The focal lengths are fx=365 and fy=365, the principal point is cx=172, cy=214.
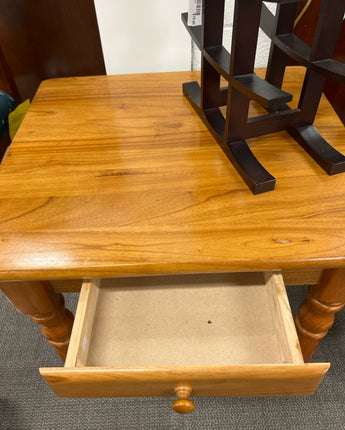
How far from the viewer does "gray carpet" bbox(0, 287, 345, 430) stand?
867 millimetres

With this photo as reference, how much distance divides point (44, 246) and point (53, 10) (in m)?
0.66

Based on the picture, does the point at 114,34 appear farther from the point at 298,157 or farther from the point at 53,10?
the point at 298,157

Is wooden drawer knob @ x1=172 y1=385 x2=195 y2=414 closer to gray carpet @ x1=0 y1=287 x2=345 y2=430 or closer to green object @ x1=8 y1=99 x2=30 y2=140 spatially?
gray carpet @ x1=0 y1=287 x2=345 y2=430

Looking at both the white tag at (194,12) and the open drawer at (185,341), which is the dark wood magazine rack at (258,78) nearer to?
the white tag at (194,12)

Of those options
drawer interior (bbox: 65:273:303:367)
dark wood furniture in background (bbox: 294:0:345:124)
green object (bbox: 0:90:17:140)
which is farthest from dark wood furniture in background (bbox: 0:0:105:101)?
drawer interior (bbox: 65:273:303:367)

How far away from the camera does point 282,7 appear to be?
0.62m

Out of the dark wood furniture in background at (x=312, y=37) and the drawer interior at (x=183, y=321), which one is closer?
the drawer interior at (x=183, y=321)

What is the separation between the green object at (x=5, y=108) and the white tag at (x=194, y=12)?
0.58 metres

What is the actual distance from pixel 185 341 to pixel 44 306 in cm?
26

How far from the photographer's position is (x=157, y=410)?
35.2 inches

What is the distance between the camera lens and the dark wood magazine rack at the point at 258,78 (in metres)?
0.53

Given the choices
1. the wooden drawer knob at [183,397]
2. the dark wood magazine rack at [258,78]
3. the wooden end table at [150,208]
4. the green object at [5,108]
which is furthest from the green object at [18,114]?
the wooden drawer knob at [183,397]

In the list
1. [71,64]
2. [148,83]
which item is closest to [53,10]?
[71,64]

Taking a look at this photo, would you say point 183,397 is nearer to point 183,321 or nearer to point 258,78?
point 183,321
